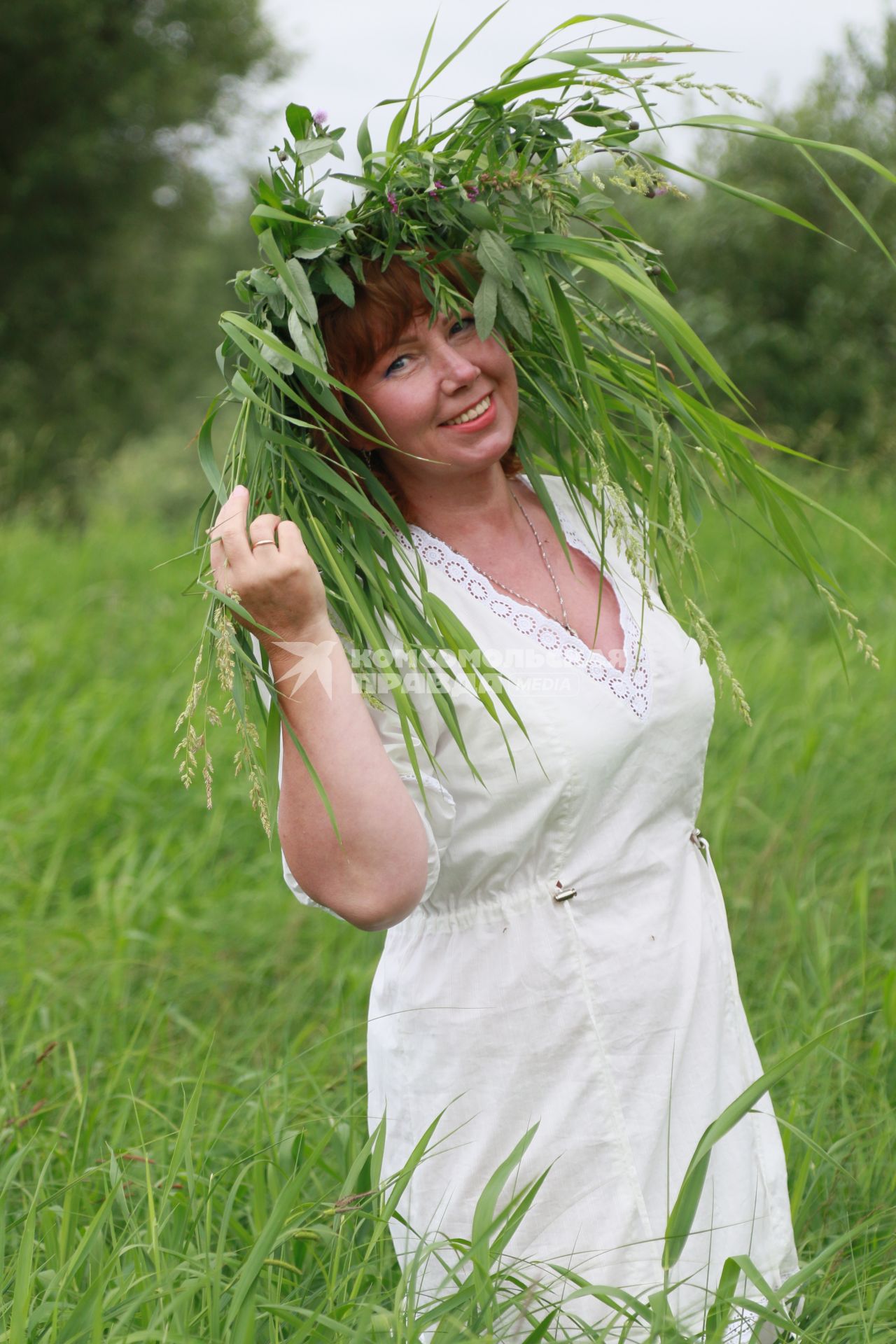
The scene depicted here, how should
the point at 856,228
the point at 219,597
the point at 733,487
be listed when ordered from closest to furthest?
the point at 219,597 → the point at 733,487 → the point at 856,228

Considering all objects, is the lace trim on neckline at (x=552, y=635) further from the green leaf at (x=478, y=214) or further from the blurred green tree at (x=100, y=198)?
the blurred green tree at (x=100, y=198)

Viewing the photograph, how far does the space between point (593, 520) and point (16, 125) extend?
32.0 ft

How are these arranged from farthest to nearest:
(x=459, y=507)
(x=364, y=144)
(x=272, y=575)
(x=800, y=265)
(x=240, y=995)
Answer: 1. (x=800, y=265)
2. (x=240, y=995)
3. (x=459, y=507)
4. (x=364, y=144)
5. (x=272, y=575)

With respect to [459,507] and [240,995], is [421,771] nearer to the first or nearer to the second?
[459,507]

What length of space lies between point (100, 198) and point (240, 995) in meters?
9.23

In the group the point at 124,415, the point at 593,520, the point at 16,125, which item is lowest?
the point at 593,520

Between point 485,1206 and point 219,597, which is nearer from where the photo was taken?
point 219,597

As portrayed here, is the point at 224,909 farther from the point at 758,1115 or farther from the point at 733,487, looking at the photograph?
the point at 733,487

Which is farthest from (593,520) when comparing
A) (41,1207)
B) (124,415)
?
(124,415)

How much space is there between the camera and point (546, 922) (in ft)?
5.08

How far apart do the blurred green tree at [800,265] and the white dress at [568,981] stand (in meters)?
8.43

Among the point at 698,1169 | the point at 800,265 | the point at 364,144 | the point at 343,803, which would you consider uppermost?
the point at 800,265

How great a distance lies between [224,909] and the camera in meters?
3.16

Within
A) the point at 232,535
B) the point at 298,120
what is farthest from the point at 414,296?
the point at 232,535
